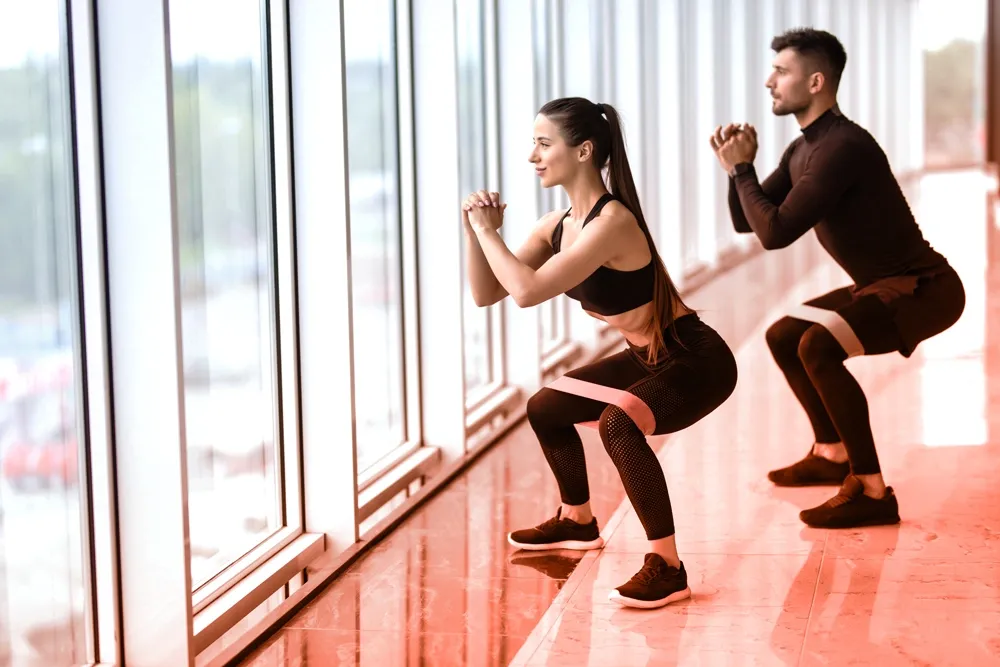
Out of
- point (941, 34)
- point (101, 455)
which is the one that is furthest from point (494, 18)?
point (941, 34)

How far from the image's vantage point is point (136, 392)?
9.11ft

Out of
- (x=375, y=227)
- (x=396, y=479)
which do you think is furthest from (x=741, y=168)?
(x=396, y=479)

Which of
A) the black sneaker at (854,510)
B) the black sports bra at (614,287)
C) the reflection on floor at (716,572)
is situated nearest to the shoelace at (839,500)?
the black sneaker at (854,510)

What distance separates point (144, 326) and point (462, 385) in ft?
7.25

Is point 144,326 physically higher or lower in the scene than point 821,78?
lower

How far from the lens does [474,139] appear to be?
5816mm

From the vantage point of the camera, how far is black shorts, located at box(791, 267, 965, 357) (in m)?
3.73

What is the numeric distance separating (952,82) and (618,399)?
25.0 meters

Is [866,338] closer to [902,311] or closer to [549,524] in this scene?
[902,311]

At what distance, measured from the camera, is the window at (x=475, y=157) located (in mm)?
5660

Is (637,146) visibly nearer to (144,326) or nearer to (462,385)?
(462,385)

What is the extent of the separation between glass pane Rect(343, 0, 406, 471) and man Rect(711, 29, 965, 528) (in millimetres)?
1323

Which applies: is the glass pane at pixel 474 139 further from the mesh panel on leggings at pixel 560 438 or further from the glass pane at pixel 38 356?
the glass pane at pixel 38 356

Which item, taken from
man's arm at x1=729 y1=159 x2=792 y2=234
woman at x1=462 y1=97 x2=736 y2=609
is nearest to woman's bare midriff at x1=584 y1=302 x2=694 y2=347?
woman at x1=462 y1=97 x2=736 y2=609
